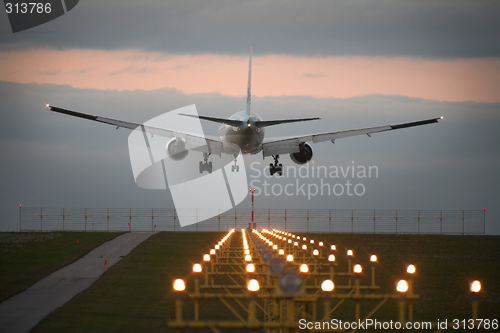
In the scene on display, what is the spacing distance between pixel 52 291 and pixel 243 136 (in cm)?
2130

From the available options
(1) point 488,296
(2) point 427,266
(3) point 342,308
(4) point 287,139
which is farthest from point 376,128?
(3) point 342,308

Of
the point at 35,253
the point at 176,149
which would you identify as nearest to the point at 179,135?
the point at 176,149

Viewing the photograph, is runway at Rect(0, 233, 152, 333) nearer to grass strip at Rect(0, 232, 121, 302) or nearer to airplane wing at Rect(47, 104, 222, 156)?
grass strip at Rect(0, 232, 121, 302)

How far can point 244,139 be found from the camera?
2170 inches

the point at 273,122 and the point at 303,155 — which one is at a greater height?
the point at 273,122

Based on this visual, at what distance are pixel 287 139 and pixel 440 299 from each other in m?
25.1

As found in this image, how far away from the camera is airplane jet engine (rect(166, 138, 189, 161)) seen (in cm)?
5953

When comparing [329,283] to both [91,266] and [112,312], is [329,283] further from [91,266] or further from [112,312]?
[91,266]

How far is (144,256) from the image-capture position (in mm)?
60156

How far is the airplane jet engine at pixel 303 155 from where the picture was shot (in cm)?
6162

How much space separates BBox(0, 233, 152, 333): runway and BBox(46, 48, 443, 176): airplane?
39.8 feet

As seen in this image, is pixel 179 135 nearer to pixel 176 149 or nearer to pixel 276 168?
pixel 176 149

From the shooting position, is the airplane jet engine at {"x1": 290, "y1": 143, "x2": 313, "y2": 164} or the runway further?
the airplane jet engine at {"x1": 290, "y1": 143, "x2": 313, "y2": 164}

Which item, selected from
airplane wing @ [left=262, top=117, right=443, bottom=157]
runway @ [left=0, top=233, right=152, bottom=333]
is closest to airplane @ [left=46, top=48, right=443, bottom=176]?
airplane wing @ [left=262, top=117, right=443, bottom=157]
